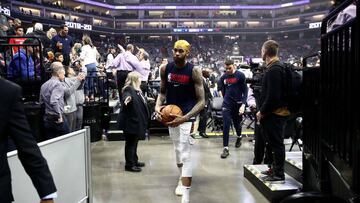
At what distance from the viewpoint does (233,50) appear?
47188mm

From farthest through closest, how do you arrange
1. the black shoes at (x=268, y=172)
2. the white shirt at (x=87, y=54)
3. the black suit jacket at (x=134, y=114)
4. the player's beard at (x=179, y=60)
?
1. the white shirt at (x=87, y=54)
2. the black suit jacket at (x=134, y=114)
3. the black shoes at (x=268, y=172)
4. the player's beard at (x=179, y=60)

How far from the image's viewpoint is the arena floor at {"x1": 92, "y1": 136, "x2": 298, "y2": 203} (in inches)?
180

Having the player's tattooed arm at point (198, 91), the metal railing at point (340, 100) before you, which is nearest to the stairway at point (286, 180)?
the metal railing at point (340, 100)

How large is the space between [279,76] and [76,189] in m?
2.42

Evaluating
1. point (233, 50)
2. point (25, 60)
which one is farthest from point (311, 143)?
point (233, 50)

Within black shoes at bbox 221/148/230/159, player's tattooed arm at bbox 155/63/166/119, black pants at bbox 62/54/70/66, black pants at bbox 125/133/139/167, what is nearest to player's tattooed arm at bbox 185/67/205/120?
player's tattooed arm at bbox 155/63/166/119

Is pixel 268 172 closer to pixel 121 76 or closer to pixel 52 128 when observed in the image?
pixel 52 128

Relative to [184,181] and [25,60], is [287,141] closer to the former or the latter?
[184,181]

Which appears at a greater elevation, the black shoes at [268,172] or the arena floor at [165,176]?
the black shoes at [268,172]

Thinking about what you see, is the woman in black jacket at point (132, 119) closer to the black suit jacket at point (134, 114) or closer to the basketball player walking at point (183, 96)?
the black suit jacket at point (134, 114)

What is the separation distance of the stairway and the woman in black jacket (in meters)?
1.71

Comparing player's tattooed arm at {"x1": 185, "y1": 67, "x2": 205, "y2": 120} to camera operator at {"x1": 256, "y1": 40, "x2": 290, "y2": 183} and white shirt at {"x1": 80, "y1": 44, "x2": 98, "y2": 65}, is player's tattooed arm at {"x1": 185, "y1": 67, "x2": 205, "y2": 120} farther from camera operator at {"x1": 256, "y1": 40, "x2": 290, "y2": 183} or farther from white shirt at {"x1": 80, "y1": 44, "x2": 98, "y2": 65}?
white shirt at {"x1": 80, "y1": 44, "x2": 98, "y2": 65}

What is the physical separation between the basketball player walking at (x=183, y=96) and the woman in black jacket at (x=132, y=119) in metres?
1.47

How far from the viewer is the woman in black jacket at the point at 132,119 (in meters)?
5.77
